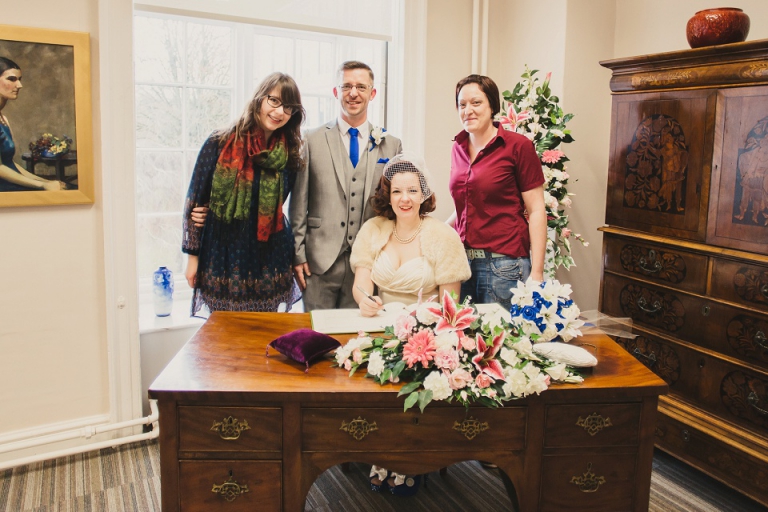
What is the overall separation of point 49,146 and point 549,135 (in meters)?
2.47

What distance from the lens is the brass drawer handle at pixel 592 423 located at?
204 centimetres

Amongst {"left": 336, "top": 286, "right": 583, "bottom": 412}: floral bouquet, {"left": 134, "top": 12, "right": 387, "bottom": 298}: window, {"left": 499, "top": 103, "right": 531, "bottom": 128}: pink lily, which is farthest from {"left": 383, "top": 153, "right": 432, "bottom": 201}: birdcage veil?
{"left": 134, "top": 12, "right": 387, "bottom": 298}: window

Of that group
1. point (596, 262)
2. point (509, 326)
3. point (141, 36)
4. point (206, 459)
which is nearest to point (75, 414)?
point (206, 459)

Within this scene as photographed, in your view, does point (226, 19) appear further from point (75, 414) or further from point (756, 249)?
point (756, 249)

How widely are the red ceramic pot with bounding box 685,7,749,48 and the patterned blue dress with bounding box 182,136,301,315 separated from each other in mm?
1865

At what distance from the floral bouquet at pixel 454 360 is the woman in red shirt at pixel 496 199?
35.7 inches

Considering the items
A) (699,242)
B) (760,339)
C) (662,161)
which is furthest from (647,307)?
(662,161)

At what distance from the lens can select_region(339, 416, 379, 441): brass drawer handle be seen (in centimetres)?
196

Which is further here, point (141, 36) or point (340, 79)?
point (141, 36)

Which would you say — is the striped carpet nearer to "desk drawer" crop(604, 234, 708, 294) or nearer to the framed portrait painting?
"desk drawer" crop(604, 234, 708, 294)

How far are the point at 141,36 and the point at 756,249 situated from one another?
10.3 feet

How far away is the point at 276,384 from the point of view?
1970 mm

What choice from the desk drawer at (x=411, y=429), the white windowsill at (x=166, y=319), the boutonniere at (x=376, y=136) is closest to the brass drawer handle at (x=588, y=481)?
the desk drawer at (x=411, y=429)

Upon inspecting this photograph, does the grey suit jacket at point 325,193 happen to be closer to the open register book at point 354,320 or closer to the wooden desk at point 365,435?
the open register book at point 354,320
